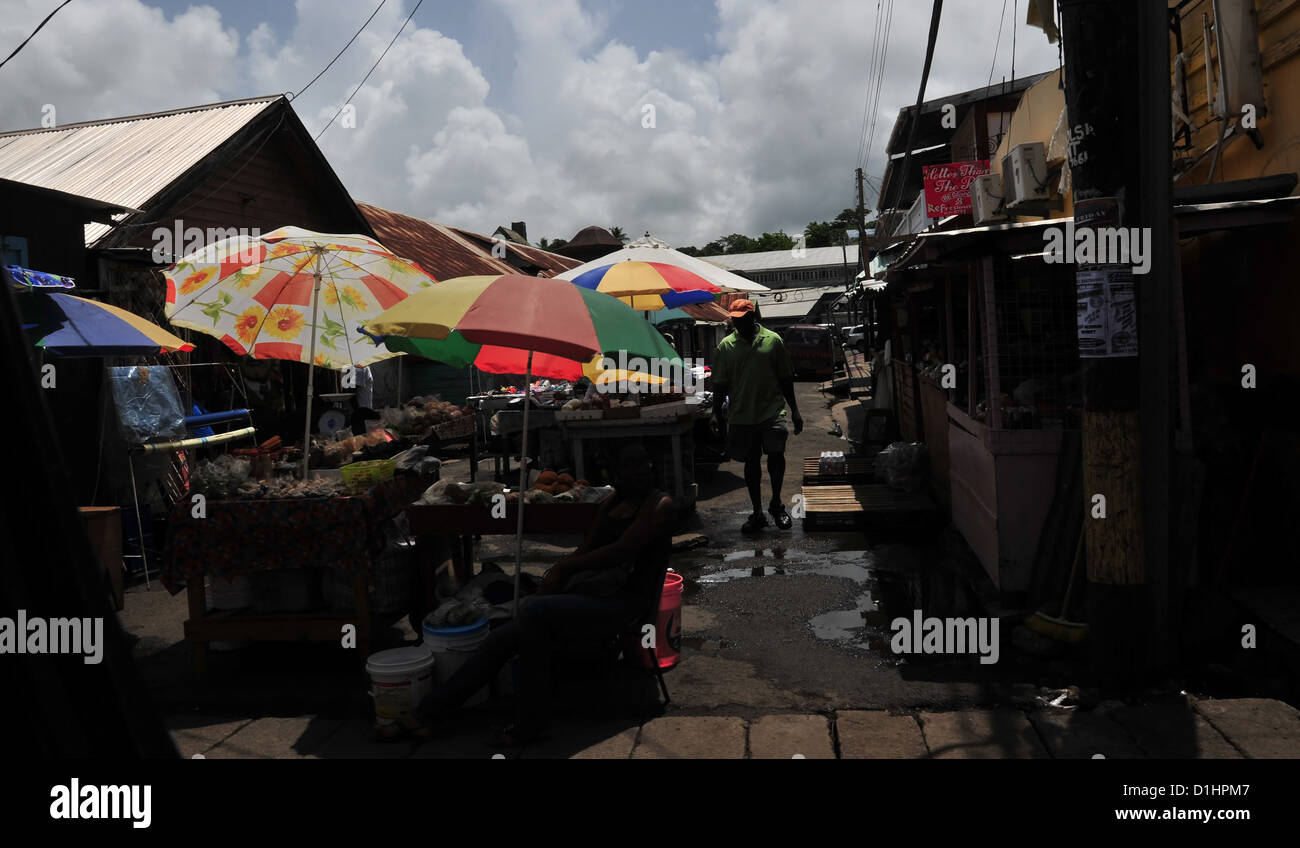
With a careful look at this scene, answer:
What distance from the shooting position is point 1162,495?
4.61 m

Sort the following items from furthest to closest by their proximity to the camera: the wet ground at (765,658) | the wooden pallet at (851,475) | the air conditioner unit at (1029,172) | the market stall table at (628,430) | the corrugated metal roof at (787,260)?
the corrugated metal roof at (787,260) → the air conditioner unit at (1029,172) → the wooden pallet at (851,475) → the market stall table at (628,430) → the wet ground at (765,658)

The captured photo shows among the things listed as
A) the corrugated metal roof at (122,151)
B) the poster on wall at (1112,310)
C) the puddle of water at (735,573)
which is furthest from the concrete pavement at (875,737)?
the corrugated metal roof at (122,151)

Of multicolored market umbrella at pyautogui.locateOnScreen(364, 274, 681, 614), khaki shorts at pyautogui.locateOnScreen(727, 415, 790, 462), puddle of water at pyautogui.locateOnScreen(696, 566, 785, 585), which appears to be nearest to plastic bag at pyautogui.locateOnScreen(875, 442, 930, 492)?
khaki shorts at pyautogui.locateOnScreen(727, 415, 790, 462)

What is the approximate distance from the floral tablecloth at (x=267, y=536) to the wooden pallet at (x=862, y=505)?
180 inches

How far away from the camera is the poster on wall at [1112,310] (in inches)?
178

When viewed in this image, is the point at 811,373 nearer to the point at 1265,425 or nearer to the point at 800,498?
the point at 800,498

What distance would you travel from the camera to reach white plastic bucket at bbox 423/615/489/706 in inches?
191

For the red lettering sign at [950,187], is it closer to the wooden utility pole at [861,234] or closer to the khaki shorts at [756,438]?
the khaki shorts at [756,438]

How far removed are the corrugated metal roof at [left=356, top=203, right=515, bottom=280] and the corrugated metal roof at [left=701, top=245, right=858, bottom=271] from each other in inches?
1995

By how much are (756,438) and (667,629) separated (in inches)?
149

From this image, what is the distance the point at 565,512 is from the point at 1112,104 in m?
3.64
